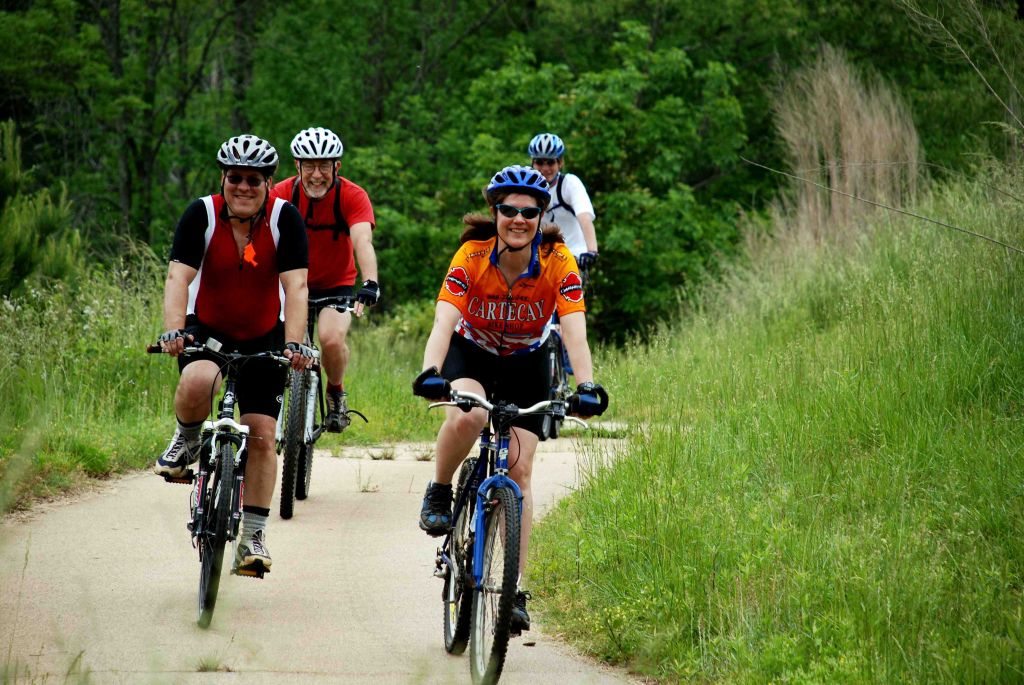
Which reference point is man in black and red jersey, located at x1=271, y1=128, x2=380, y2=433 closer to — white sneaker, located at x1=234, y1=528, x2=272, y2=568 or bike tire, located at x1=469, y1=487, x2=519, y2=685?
white sneaker, located at x1=234, y1=528, x2=272, y2=568

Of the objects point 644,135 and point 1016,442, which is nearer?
point 1016,442

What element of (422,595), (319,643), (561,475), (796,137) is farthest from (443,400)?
(796,137)

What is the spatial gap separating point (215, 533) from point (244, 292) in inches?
49.6

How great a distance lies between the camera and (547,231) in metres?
5.79

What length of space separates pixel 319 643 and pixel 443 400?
4.38 ft

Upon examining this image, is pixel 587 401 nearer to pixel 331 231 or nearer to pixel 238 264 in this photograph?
pixel 238 264

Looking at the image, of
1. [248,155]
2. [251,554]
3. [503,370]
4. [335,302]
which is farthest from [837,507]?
[335,302]

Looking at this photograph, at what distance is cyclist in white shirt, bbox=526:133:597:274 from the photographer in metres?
10.3

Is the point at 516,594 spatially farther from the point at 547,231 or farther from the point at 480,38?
the point at 480,38

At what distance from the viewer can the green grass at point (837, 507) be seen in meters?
5.00

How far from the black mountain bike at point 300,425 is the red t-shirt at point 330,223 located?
6.7 inches

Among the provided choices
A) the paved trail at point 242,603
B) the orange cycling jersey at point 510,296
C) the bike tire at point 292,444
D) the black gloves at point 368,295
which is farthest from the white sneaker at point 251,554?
the black gloves at point 368,295

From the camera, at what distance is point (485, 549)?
5.25m

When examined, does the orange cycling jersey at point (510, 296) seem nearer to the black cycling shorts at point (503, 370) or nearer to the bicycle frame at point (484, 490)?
the black cycling shorts at point (503, 370)
